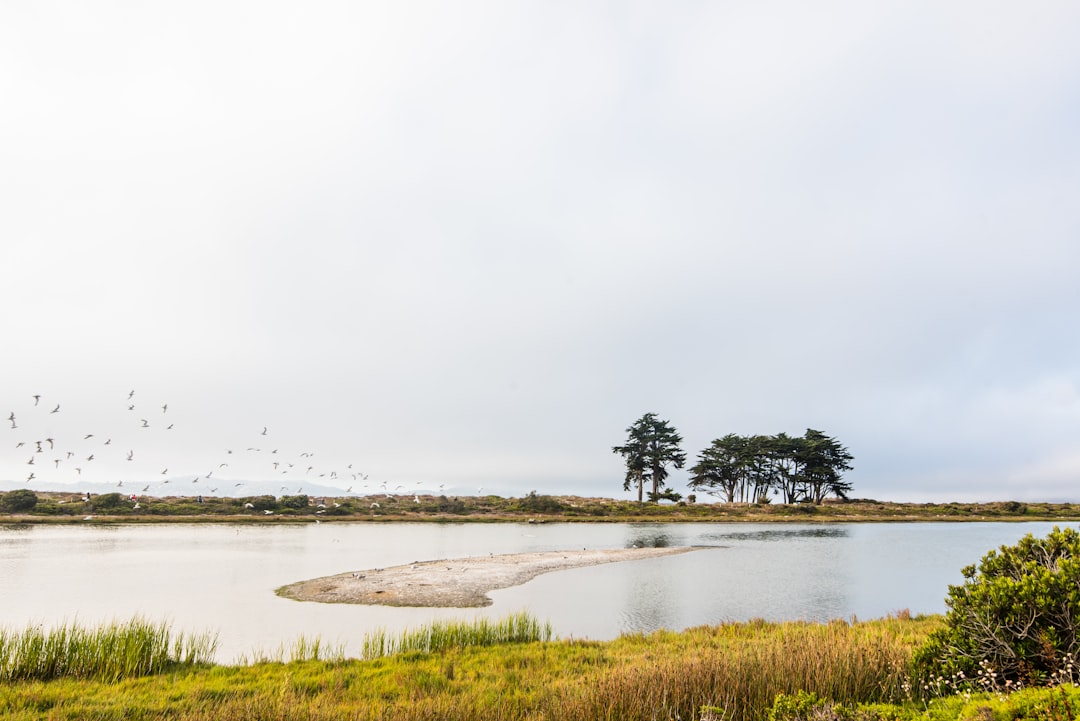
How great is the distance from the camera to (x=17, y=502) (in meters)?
80.3

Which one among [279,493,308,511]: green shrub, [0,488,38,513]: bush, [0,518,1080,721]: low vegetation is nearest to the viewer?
[0,518,1080,721]: low vegetation

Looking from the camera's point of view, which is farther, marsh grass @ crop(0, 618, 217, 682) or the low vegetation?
marsh grass @ crop(0, 618, 217, 682)

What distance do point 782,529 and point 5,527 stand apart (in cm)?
9397

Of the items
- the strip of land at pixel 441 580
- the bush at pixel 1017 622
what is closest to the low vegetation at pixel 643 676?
the bush at pixel 1017 622

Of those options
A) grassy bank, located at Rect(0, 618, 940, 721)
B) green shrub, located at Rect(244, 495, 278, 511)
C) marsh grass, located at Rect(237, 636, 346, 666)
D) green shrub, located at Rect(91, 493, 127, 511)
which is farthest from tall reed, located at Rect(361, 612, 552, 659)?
green shrub, located at Rect(91, 493, 127, 511)

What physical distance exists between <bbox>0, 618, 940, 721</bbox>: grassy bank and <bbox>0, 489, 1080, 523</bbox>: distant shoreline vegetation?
249ft

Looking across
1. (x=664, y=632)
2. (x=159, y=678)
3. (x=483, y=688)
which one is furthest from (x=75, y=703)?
(x=664, y=632)

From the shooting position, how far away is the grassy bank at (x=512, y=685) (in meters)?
8.86

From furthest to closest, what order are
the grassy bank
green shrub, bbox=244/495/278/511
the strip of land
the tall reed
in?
green shrub, bbox=244/495/278/511, the strip of land, the tall reed, the grassy bank

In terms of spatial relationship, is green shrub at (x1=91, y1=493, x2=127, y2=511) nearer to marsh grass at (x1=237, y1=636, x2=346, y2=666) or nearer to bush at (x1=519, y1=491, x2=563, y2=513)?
bush at (x1=519, y1=491, x2=563, y2=513)

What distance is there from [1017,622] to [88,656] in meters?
20.5

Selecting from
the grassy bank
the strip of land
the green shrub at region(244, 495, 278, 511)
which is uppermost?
the grassy bank

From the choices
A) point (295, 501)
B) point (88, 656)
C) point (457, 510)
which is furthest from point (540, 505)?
point (88, 656)

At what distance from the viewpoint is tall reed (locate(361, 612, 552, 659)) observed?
16922 millimetres
